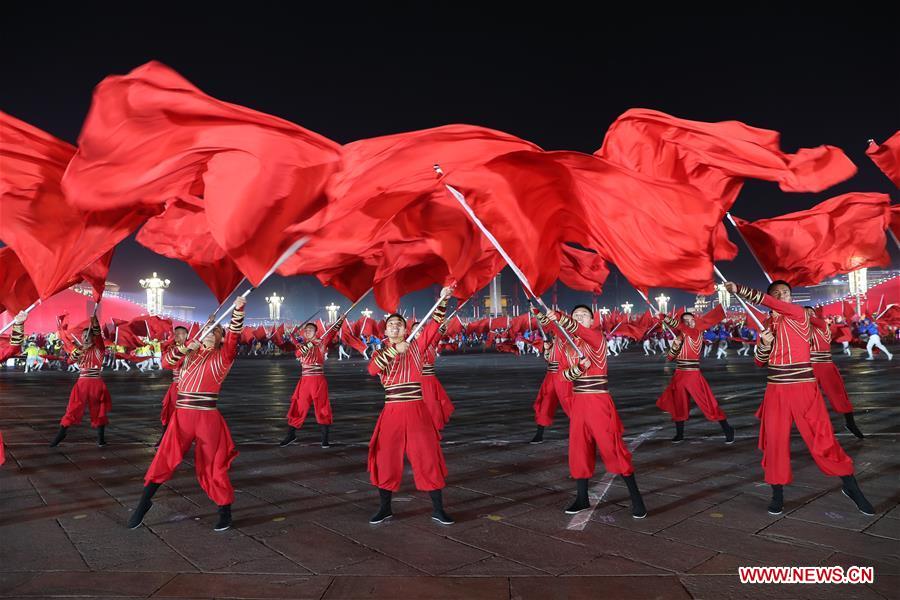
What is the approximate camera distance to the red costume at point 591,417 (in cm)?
519

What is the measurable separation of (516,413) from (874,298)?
2468 centimetres

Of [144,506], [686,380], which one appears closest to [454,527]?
[144,506]

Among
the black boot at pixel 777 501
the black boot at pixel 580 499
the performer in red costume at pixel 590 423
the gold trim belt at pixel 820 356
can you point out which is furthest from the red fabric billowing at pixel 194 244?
the gold trim belt at pixel 820 356

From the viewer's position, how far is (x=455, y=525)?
4969mm

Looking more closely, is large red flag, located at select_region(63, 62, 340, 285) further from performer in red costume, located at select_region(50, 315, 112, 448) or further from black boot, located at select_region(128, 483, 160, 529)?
performer in red costume, located at select_region(50, 315, 112, 448)

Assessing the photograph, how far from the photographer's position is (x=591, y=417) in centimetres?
536

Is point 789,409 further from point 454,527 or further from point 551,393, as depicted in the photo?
point 551,393

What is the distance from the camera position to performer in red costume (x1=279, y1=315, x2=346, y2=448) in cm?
861

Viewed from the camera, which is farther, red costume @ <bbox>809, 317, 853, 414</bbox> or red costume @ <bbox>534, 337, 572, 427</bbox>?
red costume @ <bbox>534, 337, 572, 427</bbox>

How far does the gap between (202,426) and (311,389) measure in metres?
3.57

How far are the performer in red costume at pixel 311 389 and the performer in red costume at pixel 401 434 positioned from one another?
3218 millimetres

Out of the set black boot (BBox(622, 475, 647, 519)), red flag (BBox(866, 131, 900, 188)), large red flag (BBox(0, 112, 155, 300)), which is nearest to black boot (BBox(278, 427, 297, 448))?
large red flag (BBox(0, 112, 155, 300))

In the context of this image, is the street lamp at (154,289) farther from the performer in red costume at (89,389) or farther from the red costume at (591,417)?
the red costume at (591,417)

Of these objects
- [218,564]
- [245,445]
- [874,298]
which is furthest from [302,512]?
[874,298]
